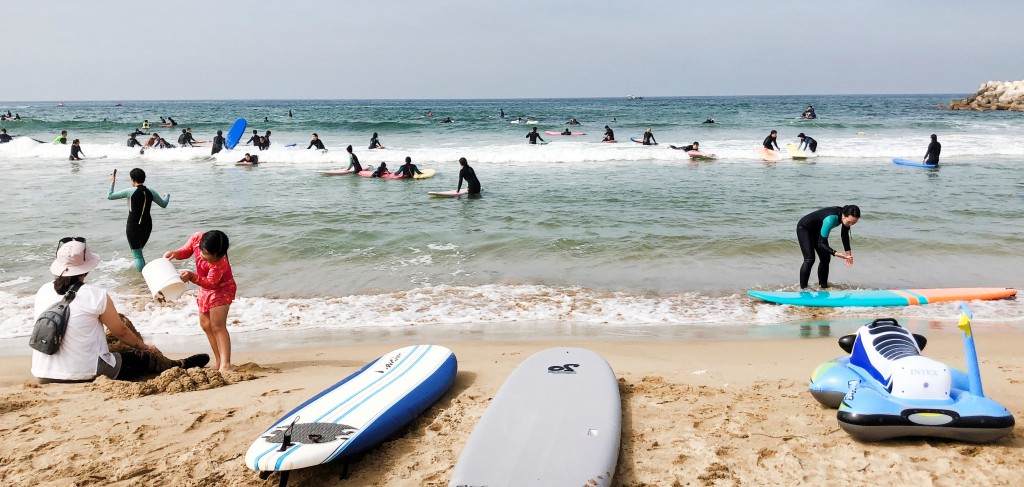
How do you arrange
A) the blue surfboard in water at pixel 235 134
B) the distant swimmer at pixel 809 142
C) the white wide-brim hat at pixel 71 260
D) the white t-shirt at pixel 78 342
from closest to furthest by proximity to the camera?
the white wide-brim hat at pixel 71 260
the white t-shirt at pixel 78 342
the distant swimmer at pixel 809 142
the blue surfboard in water at pixel 235 134

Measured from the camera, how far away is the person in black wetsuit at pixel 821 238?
7199 millimetres

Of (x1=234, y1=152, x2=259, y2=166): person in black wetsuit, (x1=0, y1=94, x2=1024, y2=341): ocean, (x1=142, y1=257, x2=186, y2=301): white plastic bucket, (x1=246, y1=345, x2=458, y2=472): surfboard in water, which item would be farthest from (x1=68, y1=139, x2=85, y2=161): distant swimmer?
(x1=246, y1=345, x2=458, y2=472): surfboard in water

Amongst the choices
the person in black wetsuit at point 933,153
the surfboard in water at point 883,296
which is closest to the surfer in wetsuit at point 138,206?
the surfboard in water at point 883,296

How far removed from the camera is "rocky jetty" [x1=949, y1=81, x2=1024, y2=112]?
54.0 meters

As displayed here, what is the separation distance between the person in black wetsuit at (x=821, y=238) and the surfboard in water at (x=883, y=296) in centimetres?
38

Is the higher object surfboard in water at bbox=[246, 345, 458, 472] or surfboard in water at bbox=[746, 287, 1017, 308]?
surfboard in water at bbox=[246, 345, 458, 472]

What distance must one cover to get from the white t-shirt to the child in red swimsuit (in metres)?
0.56

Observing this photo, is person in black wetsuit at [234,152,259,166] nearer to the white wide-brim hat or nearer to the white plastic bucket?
the white wide-brim hat

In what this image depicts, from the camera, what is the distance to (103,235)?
10.8 m

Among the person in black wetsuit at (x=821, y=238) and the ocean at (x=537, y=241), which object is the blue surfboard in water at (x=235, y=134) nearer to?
the ocean at (x=537, y=241)

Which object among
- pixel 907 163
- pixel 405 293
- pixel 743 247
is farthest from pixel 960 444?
pixel 907 163

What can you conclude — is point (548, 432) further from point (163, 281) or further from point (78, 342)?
point (78, 342)

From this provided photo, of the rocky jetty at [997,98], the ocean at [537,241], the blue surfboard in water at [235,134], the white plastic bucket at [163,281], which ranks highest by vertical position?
the rocky jetty at [997,98]

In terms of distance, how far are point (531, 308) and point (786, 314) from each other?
2800 mm
